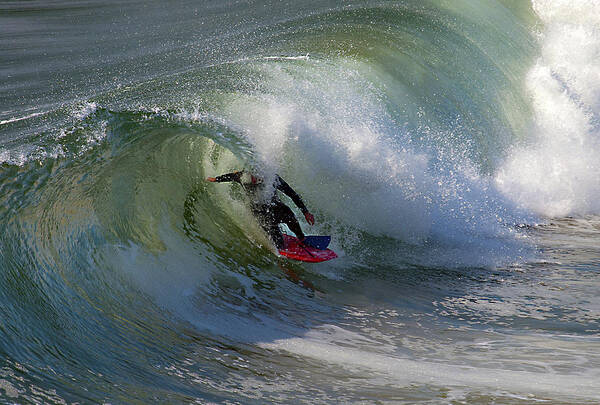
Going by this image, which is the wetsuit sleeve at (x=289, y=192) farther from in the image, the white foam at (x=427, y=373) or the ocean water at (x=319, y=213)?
the white foam at (x=427, y=373)

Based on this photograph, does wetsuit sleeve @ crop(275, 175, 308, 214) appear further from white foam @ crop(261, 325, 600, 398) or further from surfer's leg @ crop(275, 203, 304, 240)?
white foam @ crop(261, 325, 600, 398)

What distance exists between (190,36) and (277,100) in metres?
6.23

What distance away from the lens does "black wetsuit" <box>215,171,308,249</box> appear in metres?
6.05

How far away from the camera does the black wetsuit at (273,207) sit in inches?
238

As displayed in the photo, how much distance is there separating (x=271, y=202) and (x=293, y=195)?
26 cm

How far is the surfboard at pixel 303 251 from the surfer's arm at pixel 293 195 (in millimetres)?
352

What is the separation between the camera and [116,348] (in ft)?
14.3

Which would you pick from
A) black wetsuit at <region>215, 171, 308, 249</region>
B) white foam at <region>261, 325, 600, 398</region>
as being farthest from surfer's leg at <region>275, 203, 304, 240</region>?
white foam at <region>261, 325, 600, 398</region>

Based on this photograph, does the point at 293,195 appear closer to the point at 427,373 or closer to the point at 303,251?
the point at 303,251

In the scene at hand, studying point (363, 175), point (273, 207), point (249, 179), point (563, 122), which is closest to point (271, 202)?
point (273, 207)

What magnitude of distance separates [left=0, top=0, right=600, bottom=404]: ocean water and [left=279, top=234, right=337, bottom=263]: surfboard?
7.0 inches

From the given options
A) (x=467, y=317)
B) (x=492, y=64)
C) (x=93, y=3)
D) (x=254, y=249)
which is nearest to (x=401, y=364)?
(x=467, y=317)

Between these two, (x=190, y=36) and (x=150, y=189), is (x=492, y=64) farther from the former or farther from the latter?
(x=150, y=189)

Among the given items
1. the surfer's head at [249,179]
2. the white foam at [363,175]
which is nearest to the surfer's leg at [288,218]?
the surfer's head at [249,179]
